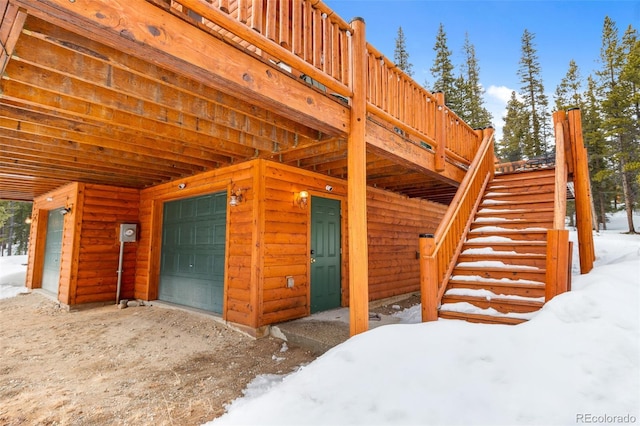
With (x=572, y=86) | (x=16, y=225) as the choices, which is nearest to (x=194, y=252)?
(x=16, y=225)

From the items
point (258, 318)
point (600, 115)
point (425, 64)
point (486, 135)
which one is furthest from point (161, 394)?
point (600, 115)

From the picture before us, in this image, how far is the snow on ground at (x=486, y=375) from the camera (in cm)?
163

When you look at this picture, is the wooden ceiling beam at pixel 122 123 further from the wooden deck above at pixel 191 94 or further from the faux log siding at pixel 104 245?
the faux log siding at pixel 104 245

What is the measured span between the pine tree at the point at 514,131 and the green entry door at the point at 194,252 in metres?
23.3

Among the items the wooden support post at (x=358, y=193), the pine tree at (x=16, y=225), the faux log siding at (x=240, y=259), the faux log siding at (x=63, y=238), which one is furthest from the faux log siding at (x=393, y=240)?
the pine tree at (x=16, y=225)

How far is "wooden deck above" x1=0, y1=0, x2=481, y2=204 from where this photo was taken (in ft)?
6.32

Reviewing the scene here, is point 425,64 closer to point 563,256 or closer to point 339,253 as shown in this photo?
point 339,253

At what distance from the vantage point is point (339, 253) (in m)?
6.02

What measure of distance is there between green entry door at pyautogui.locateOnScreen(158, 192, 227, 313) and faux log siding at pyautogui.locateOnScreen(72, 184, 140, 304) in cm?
115

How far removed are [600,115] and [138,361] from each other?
82.2 feet

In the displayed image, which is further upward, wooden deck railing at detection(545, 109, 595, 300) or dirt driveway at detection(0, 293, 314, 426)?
wooden deck railing at detection(545, 109, 595, 300)

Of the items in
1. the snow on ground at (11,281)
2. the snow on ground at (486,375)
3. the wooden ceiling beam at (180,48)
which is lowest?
the snow on ground at (11,281)

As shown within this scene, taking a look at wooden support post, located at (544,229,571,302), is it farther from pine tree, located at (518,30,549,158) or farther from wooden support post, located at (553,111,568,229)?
pine tree, located at (518,30,549,158)

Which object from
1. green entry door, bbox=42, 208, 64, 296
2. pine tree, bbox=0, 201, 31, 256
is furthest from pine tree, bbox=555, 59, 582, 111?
pine tree, bbox=0, 201, 31, 256
